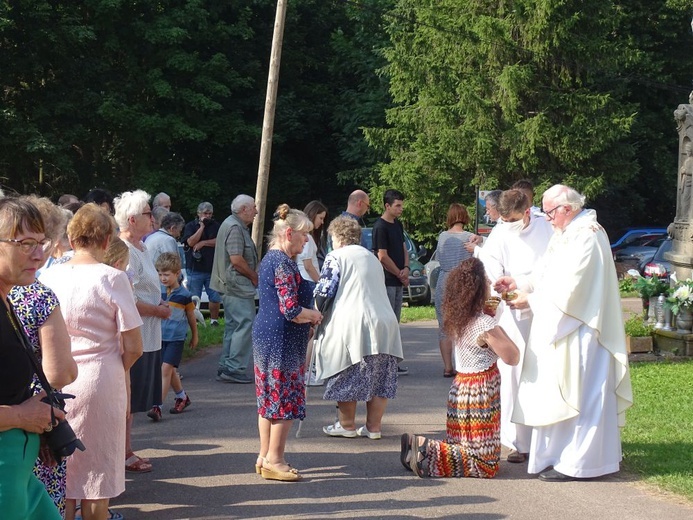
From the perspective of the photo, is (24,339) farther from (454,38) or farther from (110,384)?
(454,38)

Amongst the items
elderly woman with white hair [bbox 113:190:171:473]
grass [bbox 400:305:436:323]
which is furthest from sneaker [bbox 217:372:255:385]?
grass [bbox 400:305:436:323]

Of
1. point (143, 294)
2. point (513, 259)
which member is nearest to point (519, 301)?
point (513, 259)

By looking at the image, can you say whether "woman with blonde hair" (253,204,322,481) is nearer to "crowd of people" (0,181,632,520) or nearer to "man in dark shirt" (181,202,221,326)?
"crowd of people" (0,181,632,520)

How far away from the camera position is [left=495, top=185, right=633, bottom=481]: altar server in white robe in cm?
725

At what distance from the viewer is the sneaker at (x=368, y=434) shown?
339 inches

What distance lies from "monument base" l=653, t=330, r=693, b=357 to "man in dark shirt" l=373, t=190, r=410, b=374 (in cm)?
361

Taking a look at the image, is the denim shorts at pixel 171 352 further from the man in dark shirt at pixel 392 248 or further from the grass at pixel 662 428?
the grass at pixel 662 428

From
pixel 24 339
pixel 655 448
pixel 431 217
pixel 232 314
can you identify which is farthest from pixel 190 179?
pixel 24 339

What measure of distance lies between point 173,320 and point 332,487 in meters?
3.10

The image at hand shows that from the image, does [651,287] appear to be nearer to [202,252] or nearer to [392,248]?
[392,248]

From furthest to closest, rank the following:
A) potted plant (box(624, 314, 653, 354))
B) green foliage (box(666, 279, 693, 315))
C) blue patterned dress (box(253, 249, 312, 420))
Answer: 1. potted plant (box(624, 314, 653, 354))
2. green foliage (box(666, 279, 693, 315))
3. blue patterned dress (box(253, 249, 312, 420))

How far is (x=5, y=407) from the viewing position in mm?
3693

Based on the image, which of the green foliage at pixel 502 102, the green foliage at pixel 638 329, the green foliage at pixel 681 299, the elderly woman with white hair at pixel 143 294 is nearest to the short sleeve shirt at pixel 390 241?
the green foliage at pixel 638 329

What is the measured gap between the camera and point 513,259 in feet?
27.8
